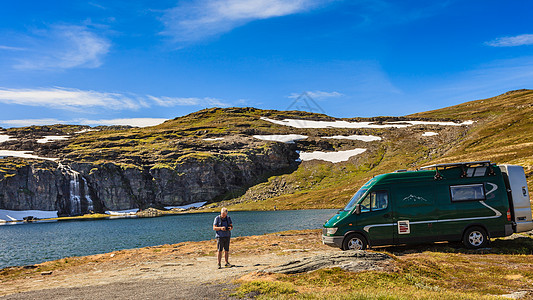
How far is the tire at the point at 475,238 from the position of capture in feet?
63.1

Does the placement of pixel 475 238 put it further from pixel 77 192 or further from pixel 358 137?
pixel 358 137

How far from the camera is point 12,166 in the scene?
471 feet

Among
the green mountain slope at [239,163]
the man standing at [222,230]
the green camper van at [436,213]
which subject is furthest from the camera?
the green mountain slope at [239,163]

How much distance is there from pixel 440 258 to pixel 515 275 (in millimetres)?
3604

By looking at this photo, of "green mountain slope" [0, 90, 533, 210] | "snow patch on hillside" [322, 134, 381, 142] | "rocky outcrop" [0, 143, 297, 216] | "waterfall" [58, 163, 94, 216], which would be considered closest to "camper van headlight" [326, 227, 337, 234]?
"green mountain slope" [0, 90, 533, 210]

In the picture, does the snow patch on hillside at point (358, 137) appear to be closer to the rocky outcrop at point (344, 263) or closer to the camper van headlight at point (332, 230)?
the camper van headlight at point (332, 230)

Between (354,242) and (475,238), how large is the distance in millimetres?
6950

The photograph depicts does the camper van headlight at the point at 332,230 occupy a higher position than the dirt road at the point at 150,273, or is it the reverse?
the camper van headlight at the point at 332,230

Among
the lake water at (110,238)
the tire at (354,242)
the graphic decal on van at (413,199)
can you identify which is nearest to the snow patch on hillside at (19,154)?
the lake water at (110,238)

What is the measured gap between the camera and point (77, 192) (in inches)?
5832

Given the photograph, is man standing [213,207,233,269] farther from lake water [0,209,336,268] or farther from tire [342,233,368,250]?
lake water [0,209,336,268]

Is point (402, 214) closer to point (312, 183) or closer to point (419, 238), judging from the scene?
point (419, 238)

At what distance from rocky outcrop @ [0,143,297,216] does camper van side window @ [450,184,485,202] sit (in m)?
144

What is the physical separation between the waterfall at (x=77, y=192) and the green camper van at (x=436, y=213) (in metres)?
154
